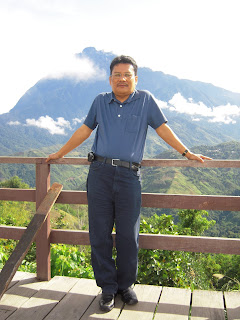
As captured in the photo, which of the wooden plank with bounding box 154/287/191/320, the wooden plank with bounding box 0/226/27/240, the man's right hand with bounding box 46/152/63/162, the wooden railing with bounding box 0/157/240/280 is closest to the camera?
the wooden plank with bounding box 154/287/191/320

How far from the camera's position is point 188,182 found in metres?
107

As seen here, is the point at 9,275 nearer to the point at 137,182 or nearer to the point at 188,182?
the point at 137,182

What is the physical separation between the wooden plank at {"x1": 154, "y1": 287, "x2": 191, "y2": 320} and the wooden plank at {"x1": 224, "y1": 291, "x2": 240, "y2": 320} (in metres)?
0.28

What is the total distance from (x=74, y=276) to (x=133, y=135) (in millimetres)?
1665

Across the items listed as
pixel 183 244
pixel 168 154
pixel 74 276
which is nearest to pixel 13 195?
pixel 74 276

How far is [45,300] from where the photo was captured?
271 cm

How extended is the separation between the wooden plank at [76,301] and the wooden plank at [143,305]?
0.30 m

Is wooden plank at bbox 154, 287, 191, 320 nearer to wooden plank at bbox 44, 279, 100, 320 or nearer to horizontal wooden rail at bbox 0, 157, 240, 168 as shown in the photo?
wooden plank at bbox 44, 279, 100, 320

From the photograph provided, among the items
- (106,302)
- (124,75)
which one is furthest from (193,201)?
(124,75)

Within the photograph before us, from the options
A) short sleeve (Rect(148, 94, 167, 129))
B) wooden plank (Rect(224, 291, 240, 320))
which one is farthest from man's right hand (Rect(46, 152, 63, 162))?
wooden plank (Rect(224, 291, 240, 320))

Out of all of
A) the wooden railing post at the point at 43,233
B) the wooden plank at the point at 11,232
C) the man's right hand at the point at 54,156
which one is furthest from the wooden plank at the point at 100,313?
the man's right hand at the point at 54,156

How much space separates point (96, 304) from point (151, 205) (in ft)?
2.81

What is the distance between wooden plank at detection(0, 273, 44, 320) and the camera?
255 centimetres

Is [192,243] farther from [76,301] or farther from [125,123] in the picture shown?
[125,123]
